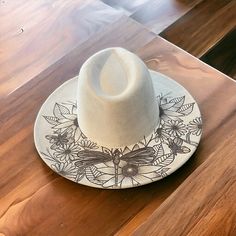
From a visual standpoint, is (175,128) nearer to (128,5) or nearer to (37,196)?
(37,196)

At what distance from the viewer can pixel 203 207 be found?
57 centimetres

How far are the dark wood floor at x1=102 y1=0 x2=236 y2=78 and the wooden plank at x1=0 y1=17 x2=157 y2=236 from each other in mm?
503

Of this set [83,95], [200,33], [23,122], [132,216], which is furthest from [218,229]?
[200,33]

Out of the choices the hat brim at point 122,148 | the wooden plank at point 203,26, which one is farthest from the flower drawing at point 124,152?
the wooden plank at point 203,26

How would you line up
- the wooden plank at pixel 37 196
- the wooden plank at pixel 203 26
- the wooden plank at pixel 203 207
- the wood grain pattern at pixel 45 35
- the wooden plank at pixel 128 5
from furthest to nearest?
the wooden plank at pixel 128 5
the wooden plank at pixel 203 26
the wood grain pattern at pixel 45 35
the wooden plank at pixel 37 196
the wooden plank at pixel 203 207

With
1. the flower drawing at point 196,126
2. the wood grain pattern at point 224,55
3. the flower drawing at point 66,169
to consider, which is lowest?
the wood grain pattern at point 224,55

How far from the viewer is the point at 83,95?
2.34 ft

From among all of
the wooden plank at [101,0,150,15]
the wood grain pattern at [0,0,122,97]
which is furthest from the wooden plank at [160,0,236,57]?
the wood grain pattern at [0,0,122,97]

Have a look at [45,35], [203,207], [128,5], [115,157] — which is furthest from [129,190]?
[128,5]

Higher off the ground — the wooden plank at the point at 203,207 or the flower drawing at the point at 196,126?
the wooden plank at the point at 203,207

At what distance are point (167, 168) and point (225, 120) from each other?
14 centimetres

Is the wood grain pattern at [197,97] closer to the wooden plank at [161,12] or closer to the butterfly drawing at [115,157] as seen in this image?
the butterfly drawing at [115,157]

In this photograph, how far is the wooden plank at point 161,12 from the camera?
1.27 metres

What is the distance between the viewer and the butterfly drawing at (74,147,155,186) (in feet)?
2.38
